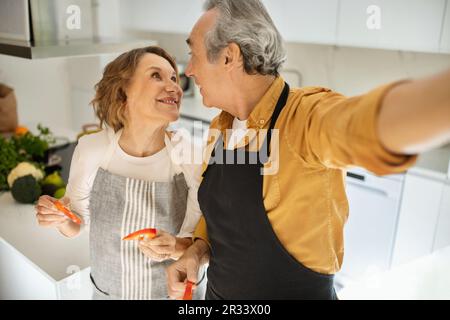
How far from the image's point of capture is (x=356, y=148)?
311 mm

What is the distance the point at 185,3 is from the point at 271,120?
1.47 feet

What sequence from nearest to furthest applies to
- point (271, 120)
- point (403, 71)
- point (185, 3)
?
1. point (271, 120)
2. point (185, 3)
3. point (403, 71)

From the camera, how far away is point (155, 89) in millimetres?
504

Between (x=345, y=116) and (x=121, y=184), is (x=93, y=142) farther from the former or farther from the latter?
(x=345, y=116)

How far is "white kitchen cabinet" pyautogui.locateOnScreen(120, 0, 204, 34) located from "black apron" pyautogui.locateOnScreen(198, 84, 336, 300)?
0.26 metres

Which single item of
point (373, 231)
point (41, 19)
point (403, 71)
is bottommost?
point (373, 231)

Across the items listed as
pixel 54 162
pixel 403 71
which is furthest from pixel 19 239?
pixel 403 71

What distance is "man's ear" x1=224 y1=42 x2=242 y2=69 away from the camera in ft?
1.47

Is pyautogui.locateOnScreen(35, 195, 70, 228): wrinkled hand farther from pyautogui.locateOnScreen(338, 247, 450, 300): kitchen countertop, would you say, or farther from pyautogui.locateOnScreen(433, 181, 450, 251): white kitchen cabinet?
pyautogui.locateOnScreen(433, 181, 450, 251): white kitchen cabinet

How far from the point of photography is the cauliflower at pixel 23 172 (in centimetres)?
71

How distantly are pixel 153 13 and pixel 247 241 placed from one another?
16.3 inches

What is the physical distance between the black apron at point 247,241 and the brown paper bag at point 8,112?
65 cm

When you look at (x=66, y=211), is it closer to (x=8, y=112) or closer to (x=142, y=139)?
(x=142, y=139)

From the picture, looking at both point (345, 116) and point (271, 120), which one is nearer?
point (345, 116)
